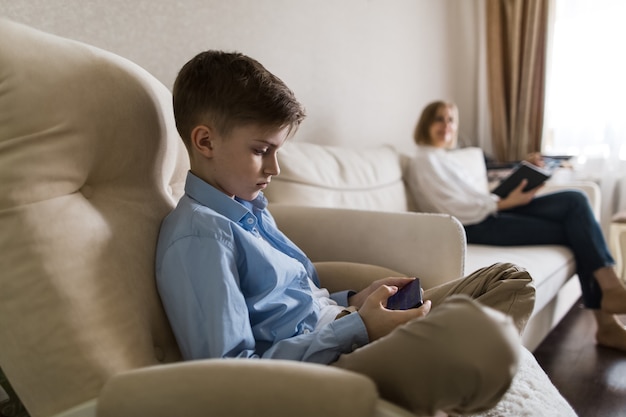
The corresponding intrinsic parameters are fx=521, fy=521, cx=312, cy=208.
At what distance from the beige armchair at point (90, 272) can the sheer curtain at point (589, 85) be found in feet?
10.6

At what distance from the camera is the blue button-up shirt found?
833mm

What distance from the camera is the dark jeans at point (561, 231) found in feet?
6.97

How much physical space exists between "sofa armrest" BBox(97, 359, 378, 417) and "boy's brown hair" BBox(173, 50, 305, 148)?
0.46 metres

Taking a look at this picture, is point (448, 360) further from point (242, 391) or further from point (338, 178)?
point (338, 178)

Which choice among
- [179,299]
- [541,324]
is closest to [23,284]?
[179,299]

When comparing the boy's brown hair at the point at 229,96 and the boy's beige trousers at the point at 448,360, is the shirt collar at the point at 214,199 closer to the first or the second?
the boy's brown hair at the point at 229,96

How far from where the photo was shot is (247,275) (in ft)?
3.11

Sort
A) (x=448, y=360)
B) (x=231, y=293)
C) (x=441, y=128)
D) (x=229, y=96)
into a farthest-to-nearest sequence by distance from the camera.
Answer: (x=441, y=128), (x=229, y=96), (x=231, y=293), (x=448, y=360)

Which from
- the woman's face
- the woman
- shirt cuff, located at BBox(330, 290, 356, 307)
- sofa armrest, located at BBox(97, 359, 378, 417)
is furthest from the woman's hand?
sofa armrest, located at BBox(97, 359, 378, 417)

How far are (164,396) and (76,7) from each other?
108 cm

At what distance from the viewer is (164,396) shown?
65 cm

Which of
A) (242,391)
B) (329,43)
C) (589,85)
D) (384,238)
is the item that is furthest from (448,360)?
(589,85)

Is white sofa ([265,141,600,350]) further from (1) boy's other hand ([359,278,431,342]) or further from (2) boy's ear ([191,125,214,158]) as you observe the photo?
(2) boy's ear ([191,125,214,158])

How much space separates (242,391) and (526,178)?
2122 millimetres
